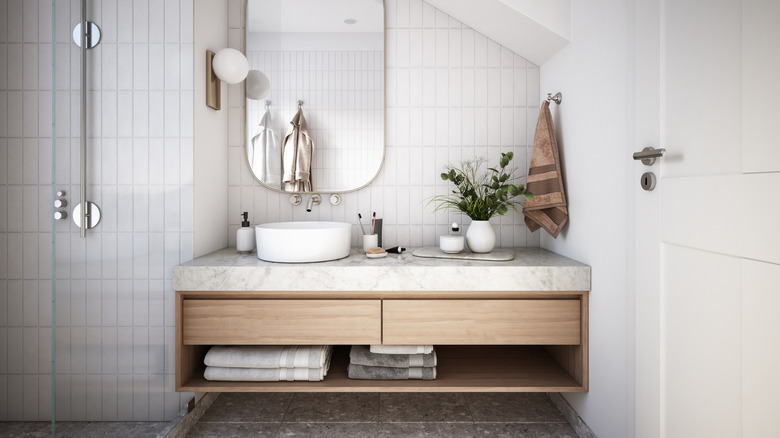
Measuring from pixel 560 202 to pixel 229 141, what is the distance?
1.68 meters

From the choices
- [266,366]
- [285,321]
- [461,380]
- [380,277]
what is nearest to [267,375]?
[266,366]

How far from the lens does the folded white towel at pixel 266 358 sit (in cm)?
162

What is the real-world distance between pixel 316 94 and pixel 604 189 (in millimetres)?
1452

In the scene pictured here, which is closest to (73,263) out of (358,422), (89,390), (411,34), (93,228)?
(93,228)

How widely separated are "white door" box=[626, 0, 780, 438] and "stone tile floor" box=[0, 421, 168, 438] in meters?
1.77

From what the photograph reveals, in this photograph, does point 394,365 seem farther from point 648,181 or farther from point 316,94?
point 316,94

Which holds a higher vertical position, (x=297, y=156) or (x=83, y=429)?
(x=297, y=156)

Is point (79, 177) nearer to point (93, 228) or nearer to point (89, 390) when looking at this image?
point (93, 228)

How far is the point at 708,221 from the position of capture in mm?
1019

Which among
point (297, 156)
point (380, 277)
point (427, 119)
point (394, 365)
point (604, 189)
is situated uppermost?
point (427, 119)

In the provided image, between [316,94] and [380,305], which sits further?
[316,94]

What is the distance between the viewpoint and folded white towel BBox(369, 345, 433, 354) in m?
1.63

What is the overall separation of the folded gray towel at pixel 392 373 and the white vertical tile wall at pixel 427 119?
71 centimetres

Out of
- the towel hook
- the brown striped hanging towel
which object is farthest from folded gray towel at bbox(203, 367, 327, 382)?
the towel hook
